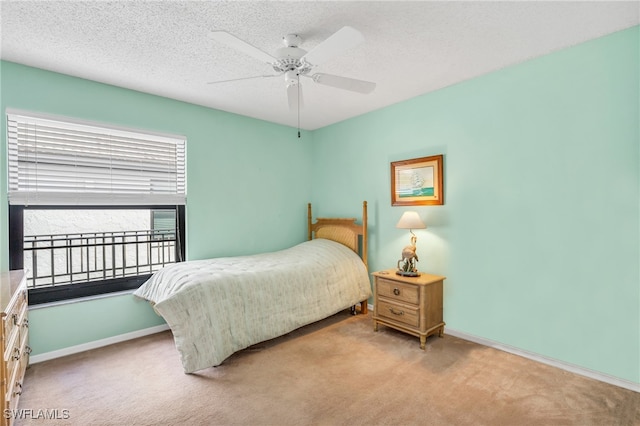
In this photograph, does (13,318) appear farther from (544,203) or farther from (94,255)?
(544,203)

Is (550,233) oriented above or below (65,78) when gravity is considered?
below

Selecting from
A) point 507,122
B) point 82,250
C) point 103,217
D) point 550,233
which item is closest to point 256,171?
point 103,217

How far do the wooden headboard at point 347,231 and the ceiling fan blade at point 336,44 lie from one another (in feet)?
6.83

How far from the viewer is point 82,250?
3.01m

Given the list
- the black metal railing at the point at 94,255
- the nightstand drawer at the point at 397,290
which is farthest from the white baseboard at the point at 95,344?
the nightstand drawer at the point at 397,290

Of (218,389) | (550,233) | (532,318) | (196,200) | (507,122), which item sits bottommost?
(218,389)

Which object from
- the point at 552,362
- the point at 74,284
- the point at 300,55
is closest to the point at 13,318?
the point at 74,284

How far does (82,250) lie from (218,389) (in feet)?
6.72

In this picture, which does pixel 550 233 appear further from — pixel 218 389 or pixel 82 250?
pixel 82 250

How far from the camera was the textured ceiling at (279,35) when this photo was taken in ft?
5.95

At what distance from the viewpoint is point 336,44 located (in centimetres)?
170

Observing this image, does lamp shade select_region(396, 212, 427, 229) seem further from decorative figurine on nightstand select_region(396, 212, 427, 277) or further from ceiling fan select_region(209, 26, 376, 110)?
ceiling fan select_region(209, 26, 376, 110)

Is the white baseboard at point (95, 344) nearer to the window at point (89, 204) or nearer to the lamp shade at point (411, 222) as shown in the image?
the window at point (89, 204)

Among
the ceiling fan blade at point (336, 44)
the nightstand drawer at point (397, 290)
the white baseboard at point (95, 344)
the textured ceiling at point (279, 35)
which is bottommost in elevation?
the white baseboard at point (95, 344)
